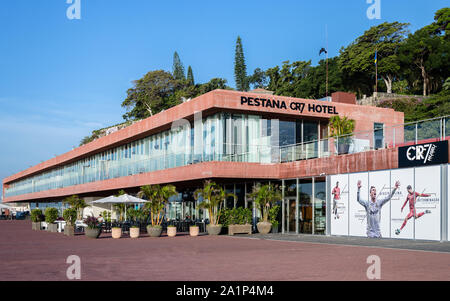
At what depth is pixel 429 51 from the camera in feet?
239

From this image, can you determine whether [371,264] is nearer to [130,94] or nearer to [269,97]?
[269,97]

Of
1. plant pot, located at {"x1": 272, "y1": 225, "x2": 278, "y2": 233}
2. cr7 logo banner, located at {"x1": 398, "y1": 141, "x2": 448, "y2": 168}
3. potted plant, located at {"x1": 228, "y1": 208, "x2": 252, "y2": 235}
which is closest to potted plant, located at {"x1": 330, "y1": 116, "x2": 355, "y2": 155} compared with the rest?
plant pot, located at {"x1": 272, "y1": 225, "x2": 278, "y2": 233}

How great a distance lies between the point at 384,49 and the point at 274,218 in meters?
57.7

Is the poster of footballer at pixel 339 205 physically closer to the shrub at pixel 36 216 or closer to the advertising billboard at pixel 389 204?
the advertising billboard at pixel 389 204

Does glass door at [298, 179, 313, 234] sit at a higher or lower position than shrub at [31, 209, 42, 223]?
higher

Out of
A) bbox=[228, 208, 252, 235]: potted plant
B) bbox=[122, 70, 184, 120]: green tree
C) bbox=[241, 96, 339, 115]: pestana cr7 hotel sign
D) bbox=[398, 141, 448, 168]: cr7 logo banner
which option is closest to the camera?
bbox=[398, 141, 448, 168]: cr7 logo banner

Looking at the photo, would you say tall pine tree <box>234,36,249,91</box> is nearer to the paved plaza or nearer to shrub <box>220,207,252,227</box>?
shrub <box>220,207,252,227</box>

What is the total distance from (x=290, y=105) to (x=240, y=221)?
7840mm

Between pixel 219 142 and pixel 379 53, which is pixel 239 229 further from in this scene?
pixel 379 53

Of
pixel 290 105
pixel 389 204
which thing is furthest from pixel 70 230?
pixel 389 204

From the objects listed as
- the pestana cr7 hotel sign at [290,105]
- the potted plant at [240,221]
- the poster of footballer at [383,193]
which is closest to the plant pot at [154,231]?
the potted plant at [240,221]

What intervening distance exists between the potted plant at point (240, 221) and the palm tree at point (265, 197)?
79 centimetres

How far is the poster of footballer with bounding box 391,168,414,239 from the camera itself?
72.7 feet

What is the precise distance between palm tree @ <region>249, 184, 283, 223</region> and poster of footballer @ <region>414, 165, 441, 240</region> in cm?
814
